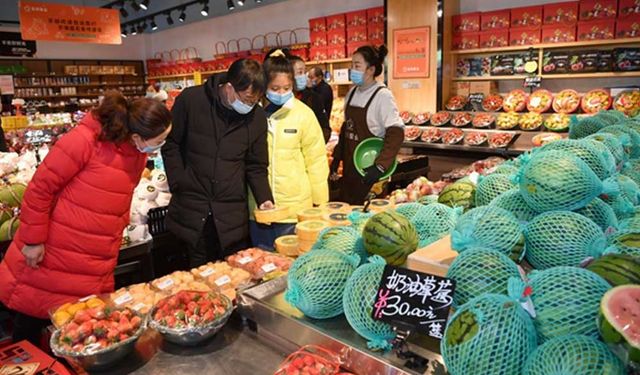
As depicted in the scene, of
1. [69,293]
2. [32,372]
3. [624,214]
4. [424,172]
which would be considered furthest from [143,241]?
[424,172]

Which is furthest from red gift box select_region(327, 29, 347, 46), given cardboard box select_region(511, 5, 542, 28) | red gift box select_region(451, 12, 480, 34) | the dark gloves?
the dark gloves

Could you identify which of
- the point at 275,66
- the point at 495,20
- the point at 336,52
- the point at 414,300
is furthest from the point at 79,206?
the point at 336,52

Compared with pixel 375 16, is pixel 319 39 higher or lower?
lower

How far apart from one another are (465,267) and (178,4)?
1312 cm

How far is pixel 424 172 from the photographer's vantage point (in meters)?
5.25

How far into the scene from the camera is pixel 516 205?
56.6 inches

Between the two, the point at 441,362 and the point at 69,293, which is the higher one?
the point at 441,362

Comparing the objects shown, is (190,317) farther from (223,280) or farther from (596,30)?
(596,30)

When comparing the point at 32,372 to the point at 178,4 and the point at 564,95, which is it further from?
the point at 178,4

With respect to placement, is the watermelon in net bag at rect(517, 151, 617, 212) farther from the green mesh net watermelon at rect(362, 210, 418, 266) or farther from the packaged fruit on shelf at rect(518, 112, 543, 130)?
the packaged fruit on shelf at rect(518, 112, 543, 130)

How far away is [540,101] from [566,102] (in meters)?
0.29

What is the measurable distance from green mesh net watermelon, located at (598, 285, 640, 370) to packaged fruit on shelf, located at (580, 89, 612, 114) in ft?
17.3

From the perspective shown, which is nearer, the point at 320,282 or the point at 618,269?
the point at 618,269

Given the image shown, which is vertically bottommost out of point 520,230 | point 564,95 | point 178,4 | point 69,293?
point 69,293
